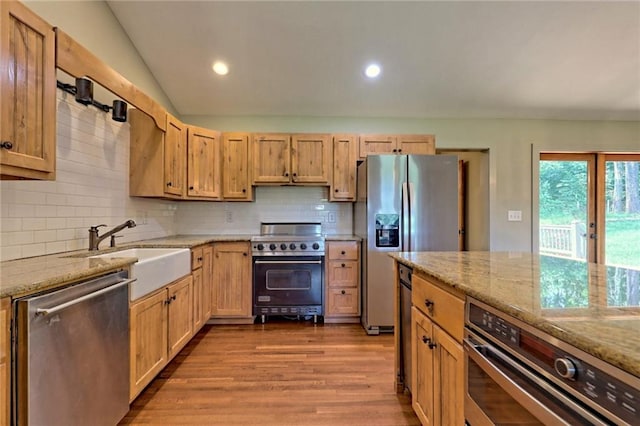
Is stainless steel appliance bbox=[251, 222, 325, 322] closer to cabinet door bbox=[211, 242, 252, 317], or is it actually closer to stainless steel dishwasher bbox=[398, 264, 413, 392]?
cabinet door bbox=[211, 242, 252, 317]

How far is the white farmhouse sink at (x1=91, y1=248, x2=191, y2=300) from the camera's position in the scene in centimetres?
181

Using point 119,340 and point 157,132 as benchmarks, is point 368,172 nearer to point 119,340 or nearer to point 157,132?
point 157,132

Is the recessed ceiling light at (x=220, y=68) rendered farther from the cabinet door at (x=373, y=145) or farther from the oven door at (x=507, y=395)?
the oven door at (x=507, y=395)

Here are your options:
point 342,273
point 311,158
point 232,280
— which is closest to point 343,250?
point 342,273

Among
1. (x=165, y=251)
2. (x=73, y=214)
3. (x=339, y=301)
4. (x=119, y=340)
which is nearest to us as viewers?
(x=119, y=340)

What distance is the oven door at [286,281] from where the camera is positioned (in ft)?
10.6

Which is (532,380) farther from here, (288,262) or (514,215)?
(514,215)

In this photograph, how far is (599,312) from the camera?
30.0 inches

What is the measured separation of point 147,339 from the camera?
6.31ft

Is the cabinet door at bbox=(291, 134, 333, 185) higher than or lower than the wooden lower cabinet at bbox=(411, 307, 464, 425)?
higher

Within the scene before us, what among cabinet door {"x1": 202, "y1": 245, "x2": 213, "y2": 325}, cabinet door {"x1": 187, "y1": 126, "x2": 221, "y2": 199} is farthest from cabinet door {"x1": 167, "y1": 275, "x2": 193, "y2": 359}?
cabinet door {"x1": 187, "y1": 126, "x2": 221, "y2": 199}

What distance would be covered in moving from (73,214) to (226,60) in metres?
2.00

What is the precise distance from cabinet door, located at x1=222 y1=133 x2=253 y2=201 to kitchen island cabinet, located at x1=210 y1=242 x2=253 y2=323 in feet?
2.10

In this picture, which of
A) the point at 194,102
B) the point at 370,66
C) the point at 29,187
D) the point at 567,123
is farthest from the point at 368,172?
the point at 567,123
